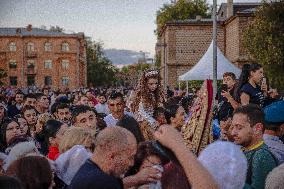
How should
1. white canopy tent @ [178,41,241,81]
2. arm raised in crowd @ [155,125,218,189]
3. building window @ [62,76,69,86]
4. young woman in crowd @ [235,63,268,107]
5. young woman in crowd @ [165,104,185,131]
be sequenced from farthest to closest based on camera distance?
building window @ [62,76,69,86] → white canopy tent @ [178,41,241,81] → young woman in crowd @ [235,63,268,107] → young woman in crowd @ [165,104,185,131] → arm raised in crowd @ [155,125,218,189]

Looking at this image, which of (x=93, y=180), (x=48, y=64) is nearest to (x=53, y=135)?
(x=93, y=180)

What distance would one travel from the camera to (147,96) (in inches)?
326

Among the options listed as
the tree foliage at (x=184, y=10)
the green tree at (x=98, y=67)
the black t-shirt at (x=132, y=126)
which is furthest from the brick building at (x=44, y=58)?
the black t-shirt at (x=132, y=126)

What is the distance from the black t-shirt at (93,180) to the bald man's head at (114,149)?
0.08m

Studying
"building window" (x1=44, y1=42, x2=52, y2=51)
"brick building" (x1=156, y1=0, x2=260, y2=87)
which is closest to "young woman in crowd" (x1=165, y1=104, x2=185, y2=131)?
"brick building" (x1=156, y1=0, x2=260, y2=87)

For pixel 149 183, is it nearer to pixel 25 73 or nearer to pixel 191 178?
pixel 191 178

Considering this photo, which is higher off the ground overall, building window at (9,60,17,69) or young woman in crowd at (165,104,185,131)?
young woman in crowd at (165,104,185,131)

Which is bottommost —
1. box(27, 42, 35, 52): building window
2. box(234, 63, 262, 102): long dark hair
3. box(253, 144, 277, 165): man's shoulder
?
box(253, 144, 277, 165): man's shoulder

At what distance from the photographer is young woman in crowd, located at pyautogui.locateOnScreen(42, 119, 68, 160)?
266 inches

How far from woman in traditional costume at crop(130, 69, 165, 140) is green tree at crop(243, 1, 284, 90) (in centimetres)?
3070

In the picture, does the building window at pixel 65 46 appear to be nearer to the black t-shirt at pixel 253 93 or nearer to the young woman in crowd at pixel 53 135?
the black t-shirt at pixel 253 93

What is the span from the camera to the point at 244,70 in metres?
8.63

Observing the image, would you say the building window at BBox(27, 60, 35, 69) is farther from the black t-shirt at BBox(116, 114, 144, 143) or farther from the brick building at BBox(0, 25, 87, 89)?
the black t-shirt at BBox(116, 114, 144, 143)

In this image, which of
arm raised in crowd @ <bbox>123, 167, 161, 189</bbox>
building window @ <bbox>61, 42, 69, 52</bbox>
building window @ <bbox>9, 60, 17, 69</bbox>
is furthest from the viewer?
building window @ <bbox>61, 42, 69, 52</bbox>
